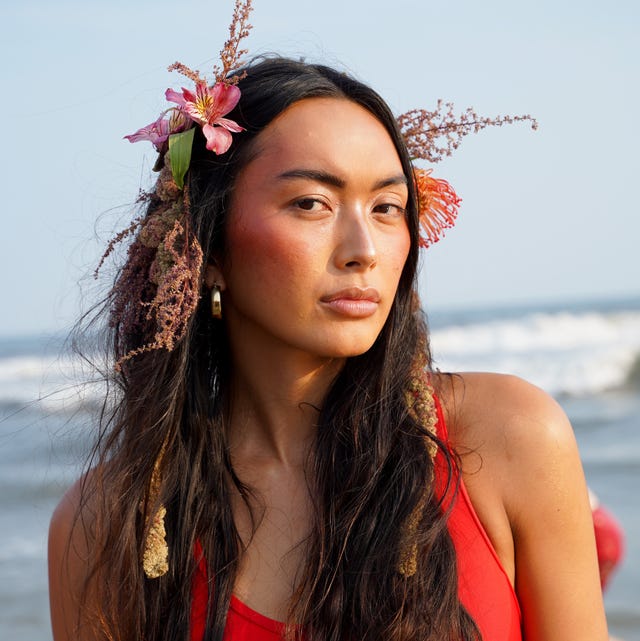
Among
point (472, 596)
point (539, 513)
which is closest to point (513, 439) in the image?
point (539, 513)

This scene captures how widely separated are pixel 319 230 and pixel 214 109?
50cm

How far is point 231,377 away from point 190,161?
0.66 metres

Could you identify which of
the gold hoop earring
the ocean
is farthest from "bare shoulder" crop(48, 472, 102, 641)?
the gold hoop earring

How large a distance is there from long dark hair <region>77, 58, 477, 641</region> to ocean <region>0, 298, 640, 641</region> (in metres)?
0.38

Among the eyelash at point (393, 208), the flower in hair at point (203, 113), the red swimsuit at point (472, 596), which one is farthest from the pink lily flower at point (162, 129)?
the red swimsuit at point (472, 596)

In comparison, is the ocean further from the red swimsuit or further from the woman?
the red swimsuit

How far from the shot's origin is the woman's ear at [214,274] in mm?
2924

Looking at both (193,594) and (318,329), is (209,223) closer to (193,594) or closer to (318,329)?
(318,329)

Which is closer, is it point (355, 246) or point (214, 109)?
point (355, 246)

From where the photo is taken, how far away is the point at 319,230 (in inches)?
A: 106

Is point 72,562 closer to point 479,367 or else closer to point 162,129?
point 162,129

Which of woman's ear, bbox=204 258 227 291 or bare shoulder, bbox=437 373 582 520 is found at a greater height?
woman's ear, bbox=204 258 227 291

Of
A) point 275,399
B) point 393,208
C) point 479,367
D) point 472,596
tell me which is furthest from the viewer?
point 479,367

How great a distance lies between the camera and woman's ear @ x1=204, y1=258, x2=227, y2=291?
2924 millimetres
